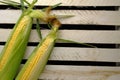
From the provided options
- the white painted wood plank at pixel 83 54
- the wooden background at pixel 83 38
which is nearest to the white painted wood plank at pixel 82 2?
the wooden background at pixel 83 38

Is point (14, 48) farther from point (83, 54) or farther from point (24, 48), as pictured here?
point (83, 54)

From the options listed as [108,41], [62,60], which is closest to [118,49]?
[108,41]

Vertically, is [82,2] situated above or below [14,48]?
above

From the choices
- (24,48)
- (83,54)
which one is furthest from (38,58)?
(83,54)

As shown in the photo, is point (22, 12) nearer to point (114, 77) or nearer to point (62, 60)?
point (62, 60)

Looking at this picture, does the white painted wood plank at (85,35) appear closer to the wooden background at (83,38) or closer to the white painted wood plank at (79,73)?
the wooden background at (83,38)
